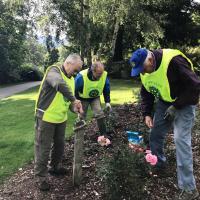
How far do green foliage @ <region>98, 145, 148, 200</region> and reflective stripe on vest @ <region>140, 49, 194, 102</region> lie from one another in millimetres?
855

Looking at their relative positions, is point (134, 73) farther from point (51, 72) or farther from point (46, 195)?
point (46, 195)

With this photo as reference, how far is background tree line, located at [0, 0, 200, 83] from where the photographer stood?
1741 centimetres

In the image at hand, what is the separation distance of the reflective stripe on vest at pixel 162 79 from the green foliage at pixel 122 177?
0.86 meters

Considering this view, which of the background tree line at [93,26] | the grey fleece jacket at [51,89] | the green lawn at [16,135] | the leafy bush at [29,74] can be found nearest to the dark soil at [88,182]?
the green lawn at [16,135]

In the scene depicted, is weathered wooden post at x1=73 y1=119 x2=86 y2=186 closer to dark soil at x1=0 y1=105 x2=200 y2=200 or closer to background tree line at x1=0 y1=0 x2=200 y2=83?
dark soil at x1=0 y1=105 x2=200 y2=200

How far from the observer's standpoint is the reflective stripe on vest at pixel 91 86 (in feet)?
24.2

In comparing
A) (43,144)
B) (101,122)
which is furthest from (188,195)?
(101,122)

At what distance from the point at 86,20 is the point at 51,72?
42.9 ft

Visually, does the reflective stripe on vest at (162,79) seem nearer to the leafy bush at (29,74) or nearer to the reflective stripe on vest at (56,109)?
the reflective stripe on vest at (56,109)

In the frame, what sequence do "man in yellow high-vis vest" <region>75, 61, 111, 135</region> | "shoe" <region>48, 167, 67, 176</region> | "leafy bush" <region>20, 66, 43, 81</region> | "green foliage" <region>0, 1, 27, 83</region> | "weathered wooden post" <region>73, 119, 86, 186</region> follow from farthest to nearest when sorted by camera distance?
"leafy bush" <region>20, 66, 43, 81</region> < "green foliage" <region>0, 1, 27, 83</region> < "man in yellow high-vis vest" <region>75, 61, 111, 135</region> < "shoe" <region>48, 167, 67, 176</region> < "weathered wooden post" <region>73, 119, 86, 186</region>

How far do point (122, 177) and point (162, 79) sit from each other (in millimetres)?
1260

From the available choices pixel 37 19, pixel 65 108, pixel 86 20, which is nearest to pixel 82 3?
pixel 86 20

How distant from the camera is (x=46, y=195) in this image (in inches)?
215

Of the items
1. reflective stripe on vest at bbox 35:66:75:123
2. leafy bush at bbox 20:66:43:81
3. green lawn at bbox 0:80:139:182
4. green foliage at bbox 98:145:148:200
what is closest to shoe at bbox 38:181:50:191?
reflective stripe on vest at bbox 35:66:75:123
